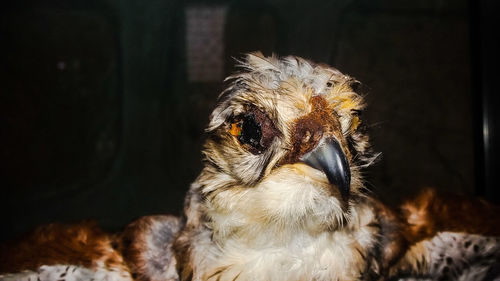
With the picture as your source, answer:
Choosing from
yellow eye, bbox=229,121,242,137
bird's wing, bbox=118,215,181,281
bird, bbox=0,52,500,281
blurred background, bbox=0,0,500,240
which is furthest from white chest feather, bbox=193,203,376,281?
blurred background, bbox=0,0,500,240

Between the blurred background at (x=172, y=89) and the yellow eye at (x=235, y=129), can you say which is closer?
the yellow eye at (x=235, y=129)

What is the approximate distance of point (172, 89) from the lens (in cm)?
239

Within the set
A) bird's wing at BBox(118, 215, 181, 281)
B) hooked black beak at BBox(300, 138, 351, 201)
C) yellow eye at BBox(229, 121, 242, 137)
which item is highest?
yellow eye at BBox(229, 121, 242, 137)

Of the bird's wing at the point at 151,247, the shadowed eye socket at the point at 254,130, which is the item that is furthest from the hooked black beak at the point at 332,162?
the bird's wing at the point at 151,247

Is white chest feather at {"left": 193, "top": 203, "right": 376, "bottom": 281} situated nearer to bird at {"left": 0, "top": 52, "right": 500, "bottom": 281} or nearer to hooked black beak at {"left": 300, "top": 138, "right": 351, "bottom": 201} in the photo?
bird at {"left": 0, "top": 52, "right": 500, "bottom": 281}

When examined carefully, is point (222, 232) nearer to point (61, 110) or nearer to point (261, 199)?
point (261, 199)

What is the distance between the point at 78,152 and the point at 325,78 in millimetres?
1775

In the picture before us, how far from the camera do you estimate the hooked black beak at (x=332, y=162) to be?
3.18 ft

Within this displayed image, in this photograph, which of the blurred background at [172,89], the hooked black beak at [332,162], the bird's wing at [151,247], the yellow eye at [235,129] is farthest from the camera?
the blurred background at [172,89]

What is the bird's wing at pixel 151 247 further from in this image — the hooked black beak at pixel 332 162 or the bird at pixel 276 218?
the hooked black beak at pixel 332 162

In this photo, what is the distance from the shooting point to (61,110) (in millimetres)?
2373

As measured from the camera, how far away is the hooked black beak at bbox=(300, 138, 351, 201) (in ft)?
3.18

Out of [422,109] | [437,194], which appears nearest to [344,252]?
[437,194]

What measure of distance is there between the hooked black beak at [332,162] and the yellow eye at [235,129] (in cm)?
21
